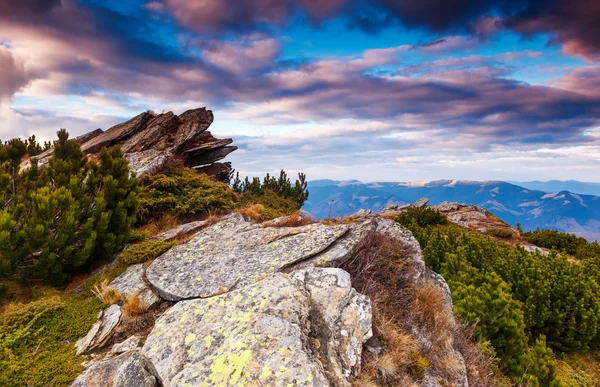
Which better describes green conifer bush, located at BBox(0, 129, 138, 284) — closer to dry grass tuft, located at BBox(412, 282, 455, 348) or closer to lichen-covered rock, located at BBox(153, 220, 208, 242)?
lichen-covered rock, located at BBox(153, 220, 208, 242)

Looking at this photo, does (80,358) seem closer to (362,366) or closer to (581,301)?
(362,366)

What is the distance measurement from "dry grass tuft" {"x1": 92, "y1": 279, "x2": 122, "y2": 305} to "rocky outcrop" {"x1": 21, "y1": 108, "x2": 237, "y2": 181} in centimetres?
1013

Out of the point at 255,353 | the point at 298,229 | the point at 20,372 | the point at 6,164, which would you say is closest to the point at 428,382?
the point at 255,353

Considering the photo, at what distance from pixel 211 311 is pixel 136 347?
1260 mm

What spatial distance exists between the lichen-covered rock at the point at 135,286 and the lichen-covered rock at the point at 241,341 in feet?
4.01

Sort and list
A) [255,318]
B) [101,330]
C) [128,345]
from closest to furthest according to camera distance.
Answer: [255,318]
[128,345]
[101,330]

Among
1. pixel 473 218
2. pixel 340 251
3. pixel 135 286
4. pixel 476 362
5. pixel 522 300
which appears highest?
pixel 340 251

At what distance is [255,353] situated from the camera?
11.8ft

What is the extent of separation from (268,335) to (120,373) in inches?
79.0

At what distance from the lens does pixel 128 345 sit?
4715mm

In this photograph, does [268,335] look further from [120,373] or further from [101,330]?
[101,330]

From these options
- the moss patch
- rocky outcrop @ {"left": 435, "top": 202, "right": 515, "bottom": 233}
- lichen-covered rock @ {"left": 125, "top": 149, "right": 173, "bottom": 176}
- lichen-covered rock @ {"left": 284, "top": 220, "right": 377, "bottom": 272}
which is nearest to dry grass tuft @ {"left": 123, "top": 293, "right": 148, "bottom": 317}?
the moss patch

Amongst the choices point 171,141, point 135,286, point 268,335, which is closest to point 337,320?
point 268,335

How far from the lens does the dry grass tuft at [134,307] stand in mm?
5441
